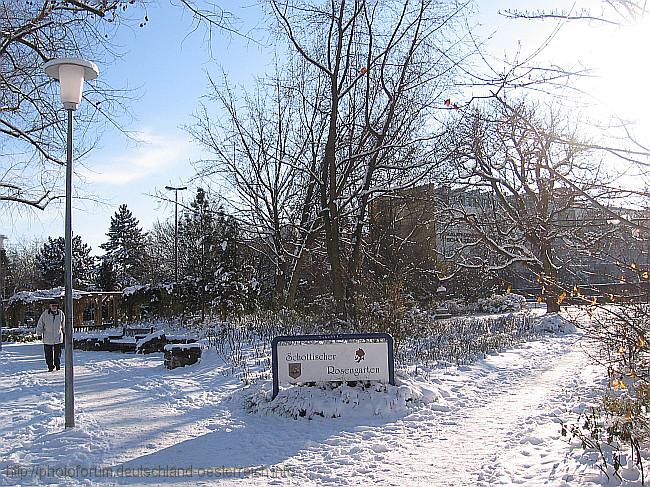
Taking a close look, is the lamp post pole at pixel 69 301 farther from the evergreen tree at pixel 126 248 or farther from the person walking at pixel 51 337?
the evergreen tree at pixel 126 248

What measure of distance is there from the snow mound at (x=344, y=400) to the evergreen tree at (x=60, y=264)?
43825 mm

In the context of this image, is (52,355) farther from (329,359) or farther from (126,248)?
(126,248)

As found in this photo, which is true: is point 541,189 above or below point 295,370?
above

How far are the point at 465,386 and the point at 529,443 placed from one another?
3.57 meters

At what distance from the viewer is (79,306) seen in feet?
94.8

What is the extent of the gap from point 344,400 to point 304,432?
107 centimetres

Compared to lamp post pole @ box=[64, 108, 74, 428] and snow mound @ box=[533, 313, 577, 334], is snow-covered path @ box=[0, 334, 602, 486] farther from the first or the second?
snow mound @ box=[533, 313, 577, 334]

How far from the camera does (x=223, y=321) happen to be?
19.5 meters

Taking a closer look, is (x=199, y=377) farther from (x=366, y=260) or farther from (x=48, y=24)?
(x=366, y=260)

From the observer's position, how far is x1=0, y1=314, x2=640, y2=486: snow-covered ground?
19.1ft

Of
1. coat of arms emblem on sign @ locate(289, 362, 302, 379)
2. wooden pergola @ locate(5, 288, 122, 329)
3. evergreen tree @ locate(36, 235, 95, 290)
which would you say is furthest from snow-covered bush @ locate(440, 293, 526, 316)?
evergreen tree @ locate(36, 235, 95, 290)

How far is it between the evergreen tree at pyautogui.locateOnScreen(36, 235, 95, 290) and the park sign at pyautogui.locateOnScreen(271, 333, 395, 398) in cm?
4372

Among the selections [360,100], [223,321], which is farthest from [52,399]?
[360,100]

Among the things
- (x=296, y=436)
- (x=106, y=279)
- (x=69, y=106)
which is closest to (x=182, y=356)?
(x=296, y=436)
